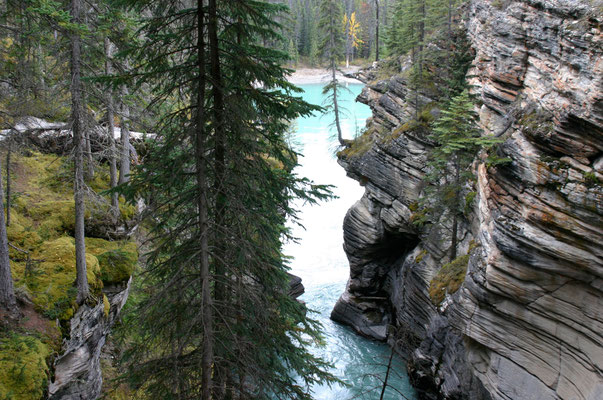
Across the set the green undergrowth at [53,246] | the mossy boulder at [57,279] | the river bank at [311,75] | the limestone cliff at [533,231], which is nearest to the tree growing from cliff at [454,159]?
the limestone cliff at [533,231]

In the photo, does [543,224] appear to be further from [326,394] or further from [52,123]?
[52,123]

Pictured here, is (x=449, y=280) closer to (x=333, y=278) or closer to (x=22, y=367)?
(x=22, y=367)

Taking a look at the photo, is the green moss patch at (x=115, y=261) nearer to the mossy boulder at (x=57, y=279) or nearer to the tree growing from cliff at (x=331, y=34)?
the mossy boulder at (x=57, y=279)

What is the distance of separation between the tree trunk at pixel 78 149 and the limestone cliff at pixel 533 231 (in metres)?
8.90

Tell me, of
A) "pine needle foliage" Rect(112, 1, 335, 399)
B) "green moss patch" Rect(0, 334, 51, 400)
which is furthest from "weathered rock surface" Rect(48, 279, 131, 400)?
"pine needle foliage" Rect(112, 1, 335, 399)

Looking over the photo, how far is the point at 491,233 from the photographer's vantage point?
1102 cm

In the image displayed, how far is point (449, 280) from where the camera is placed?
14.4m

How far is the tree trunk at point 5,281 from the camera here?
10078 millimetres

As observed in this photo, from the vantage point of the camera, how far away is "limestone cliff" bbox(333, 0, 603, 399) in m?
8.95

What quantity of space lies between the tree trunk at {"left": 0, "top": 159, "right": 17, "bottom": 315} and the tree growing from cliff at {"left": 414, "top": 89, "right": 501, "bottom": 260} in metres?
12.7

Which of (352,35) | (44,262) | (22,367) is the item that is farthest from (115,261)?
(352,35)

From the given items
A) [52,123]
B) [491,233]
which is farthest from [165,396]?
[52,123]

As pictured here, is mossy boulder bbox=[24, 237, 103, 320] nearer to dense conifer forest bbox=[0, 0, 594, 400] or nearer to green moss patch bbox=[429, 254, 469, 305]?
dense conifer forest bbox=[0, 0, 594, 400]

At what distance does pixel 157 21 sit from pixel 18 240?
10073mm
